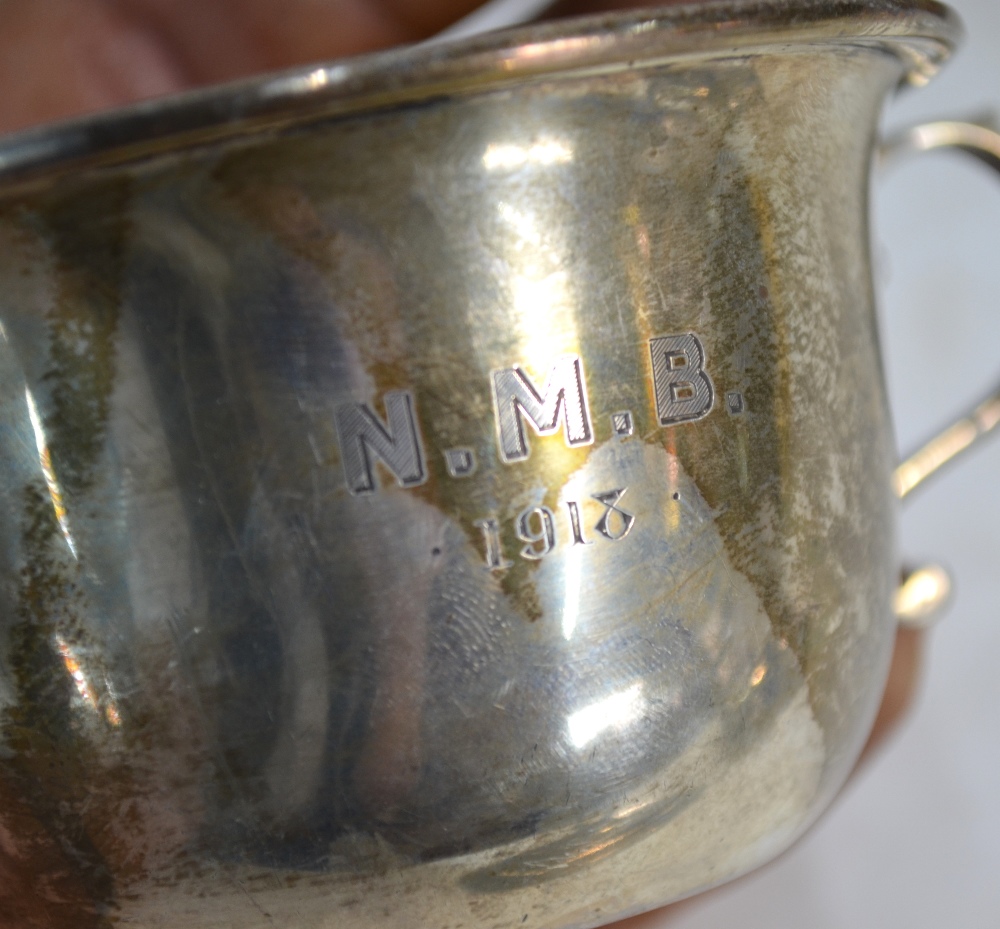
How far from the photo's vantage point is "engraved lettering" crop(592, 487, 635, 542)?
0.84ft

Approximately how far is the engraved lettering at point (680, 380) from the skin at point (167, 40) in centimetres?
42

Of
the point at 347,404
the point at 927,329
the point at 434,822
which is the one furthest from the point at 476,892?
the point at 927,329

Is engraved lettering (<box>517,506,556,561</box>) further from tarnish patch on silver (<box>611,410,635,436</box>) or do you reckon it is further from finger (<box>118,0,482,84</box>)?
finger (<box>118,0,482,84</box>)

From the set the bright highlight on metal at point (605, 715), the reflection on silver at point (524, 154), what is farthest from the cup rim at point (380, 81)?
the bright highlight on metal at point (605, 715)

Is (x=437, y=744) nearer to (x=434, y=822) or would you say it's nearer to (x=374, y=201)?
(x=434, y=822)

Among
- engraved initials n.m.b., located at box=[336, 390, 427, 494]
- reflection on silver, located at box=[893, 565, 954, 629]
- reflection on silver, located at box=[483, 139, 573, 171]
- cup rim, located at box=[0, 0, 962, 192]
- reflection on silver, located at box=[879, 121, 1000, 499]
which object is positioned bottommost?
reflection on silver, located at box=[893, 565, 954, 629]

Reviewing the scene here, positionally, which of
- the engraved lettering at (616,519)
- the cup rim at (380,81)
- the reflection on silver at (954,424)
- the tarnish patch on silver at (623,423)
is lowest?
the reflection on silver at (954,424)

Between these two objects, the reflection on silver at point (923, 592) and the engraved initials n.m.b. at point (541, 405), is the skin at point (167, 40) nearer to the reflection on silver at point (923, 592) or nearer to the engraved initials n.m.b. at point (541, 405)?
the reflection on silver at point (923, 592)

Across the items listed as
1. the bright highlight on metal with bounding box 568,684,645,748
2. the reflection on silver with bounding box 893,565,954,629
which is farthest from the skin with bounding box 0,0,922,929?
the bright highlight on metal with bounding box 568,684,645,748

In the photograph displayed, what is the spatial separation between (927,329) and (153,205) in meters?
0.64

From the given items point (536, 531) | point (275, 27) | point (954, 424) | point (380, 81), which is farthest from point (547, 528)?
point (275, 27)

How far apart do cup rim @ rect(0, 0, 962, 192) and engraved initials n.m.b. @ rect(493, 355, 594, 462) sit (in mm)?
66

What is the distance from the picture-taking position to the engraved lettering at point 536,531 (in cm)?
25

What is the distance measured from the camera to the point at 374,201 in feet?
0.80
